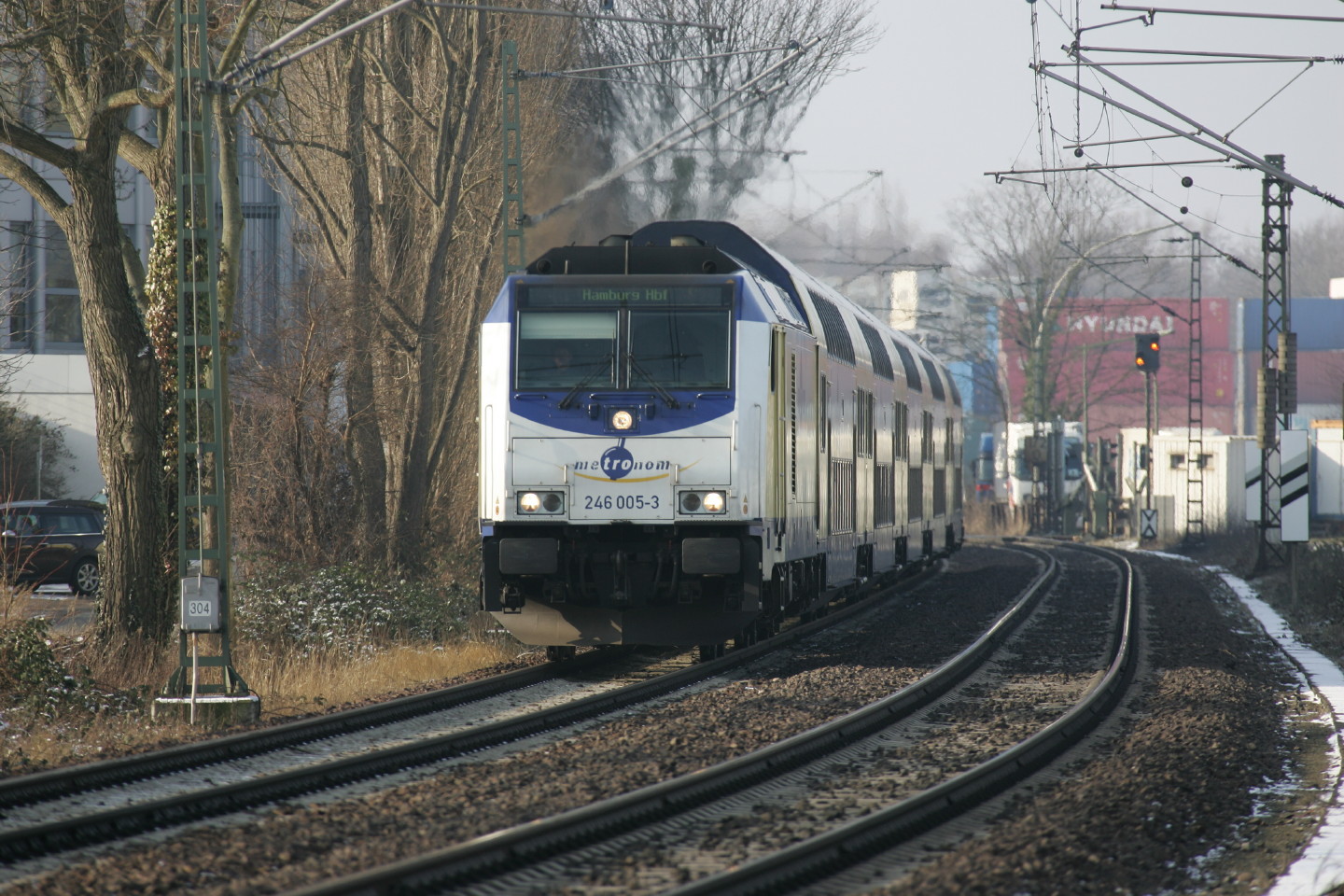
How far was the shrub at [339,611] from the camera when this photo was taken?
53.0 feet

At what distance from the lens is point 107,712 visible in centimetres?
1205

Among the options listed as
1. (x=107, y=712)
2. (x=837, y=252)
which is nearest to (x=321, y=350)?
(x=107, y=712)

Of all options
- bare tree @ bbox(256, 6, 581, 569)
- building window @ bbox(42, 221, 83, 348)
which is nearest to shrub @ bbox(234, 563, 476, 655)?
bare tree @ bbox(256, 6, 581, 569)

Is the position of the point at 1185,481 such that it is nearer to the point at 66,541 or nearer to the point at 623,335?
the point at 66,541

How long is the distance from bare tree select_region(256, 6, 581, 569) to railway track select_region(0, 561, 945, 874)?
7.69m

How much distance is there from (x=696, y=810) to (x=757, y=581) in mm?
5200

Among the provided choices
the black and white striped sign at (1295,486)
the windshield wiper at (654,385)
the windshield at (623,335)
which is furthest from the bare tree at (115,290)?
the black and white striped sign at (1295,486)

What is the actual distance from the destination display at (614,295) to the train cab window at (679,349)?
0.10m

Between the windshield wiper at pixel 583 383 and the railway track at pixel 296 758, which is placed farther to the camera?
the windshield wiper at pixel 583 383

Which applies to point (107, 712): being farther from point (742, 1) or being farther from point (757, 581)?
point (742, 1)

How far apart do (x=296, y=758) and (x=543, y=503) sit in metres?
4.09

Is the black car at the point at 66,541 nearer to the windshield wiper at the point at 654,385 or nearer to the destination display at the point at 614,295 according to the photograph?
the destination display at the point at 614,295

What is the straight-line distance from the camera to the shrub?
53.0 ft

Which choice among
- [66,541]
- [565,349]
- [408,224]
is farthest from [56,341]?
[565,349]
